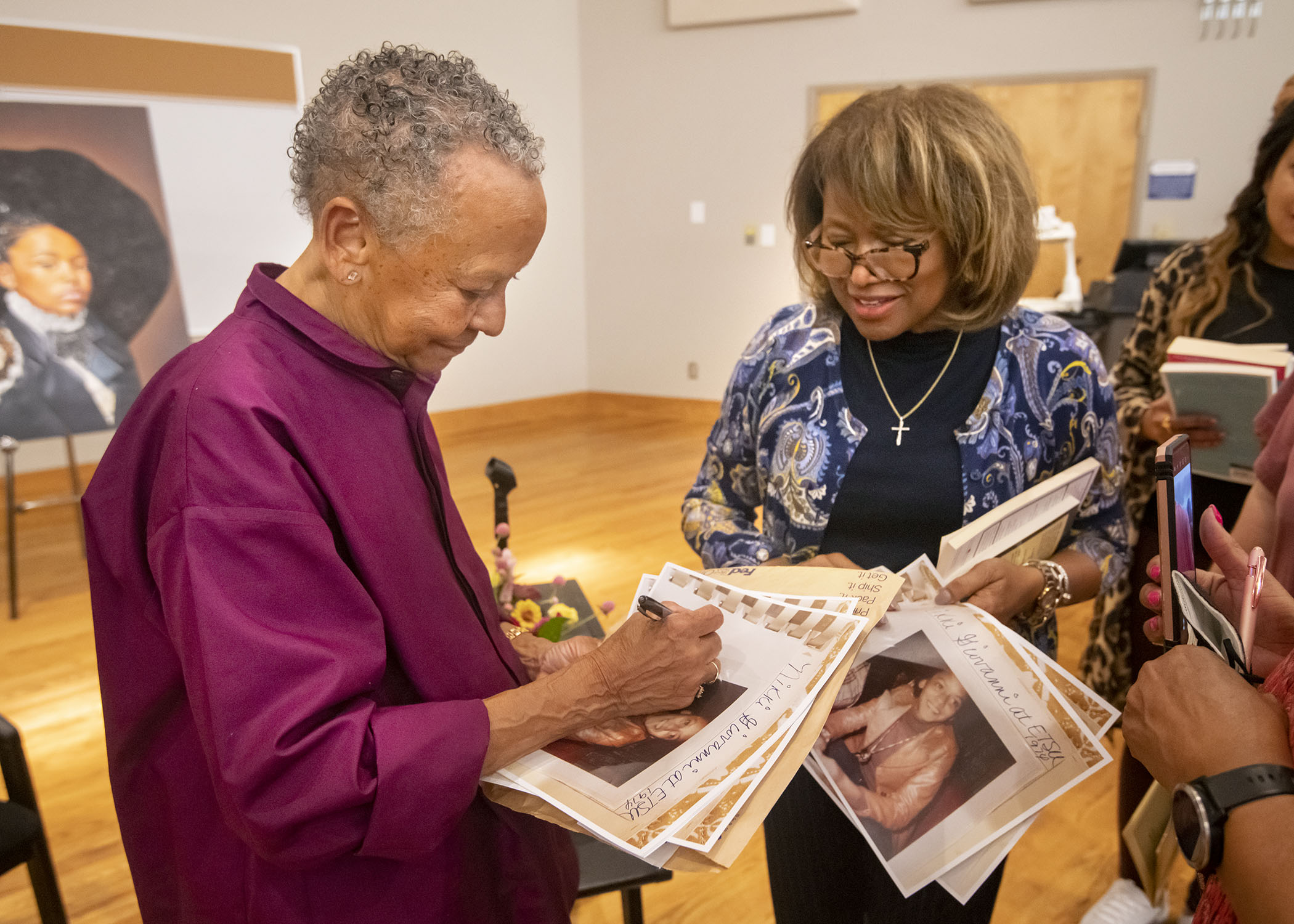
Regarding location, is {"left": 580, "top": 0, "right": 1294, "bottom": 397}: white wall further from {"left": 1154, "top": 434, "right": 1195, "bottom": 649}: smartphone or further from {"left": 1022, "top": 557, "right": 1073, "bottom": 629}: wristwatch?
{"left": 1154, "top": 434, "right": 1195, "bottom": 649}: smartphone

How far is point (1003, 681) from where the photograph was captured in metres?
0.97

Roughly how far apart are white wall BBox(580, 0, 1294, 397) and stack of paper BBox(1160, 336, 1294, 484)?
152 inches

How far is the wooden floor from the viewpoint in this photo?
202cm

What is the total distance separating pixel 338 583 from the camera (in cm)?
74

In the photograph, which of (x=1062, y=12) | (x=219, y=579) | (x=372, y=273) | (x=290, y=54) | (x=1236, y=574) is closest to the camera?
(x=219, y=579)

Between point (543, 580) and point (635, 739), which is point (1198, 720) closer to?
point (635, 739)

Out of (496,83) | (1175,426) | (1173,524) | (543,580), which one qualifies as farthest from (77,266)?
(1173,524)

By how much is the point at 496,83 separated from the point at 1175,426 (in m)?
3.25

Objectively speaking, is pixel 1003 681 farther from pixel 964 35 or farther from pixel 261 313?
pixel 964 35

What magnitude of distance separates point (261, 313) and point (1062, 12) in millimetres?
5438

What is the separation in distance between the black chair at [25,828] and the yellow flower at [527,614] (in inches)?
35.0

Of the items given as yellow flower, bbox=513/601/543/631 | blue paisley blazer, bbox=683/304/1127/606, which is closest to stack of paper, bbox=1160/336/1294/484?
blue paisley blazer, bbox=683/304/1127/606

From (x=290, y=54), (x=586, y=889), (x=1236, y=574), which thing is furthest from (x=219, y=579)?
(x=290, y=54)

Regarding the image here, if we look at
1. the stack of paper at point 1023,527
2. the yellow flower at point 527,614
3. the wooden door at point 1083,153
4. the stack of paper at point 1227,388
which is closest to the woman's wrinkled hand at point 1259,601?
the stack of paper at point 1023,527
